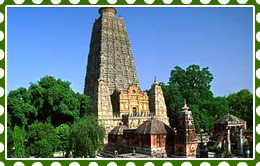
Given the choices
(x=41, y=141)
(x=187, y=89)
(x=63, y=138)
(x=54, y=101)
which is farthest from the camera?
(x=187, y=89)

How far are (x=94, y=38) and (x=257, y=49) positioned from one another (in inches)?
1288

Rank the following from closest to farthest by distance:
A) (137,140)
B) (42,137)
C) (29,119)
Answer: (42,137)
(137,140)
(29,119)

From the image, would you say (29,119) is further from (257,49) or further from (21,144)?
(257,49)

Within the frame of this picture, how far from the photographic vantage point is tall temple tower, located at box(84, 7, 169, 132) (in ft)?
109

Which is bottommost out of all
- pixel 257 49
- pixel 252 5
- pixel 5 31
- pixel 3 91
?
pixel 3 91

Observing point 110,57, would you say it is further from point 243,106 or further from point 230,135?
point 230,135

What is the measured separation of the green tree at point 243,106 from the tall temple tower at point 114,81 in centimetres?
999

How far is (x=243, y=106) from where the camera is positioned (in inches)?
1526

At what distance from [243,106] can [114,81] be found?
56.9 feet

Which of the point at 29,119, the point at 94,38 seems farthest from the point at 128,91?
the point at 29,119

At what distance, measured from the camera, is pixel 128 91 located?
119 ft

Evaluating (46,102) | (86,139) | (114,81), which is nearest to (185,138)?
(86,139)

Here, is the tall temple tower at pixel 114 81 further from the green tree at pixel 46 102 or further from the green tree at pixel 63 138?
the green tree at pixel 63 138

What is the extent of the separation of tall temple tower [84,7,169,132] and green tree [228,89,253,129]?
9.99 meters
